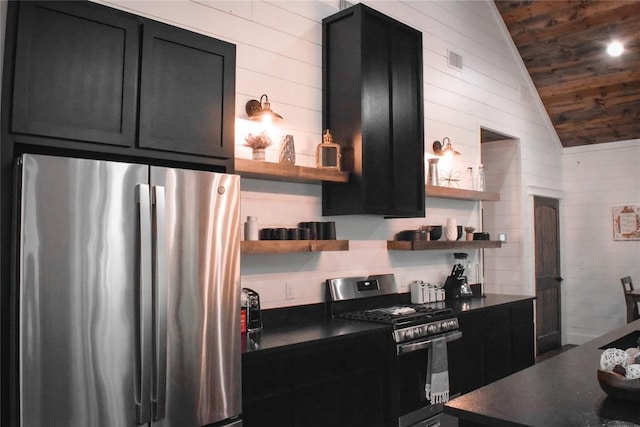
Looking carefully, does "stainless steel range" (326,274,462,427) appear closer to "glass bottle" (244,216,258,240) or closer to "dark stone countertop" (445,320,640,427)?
"glass bottle" (244,216,258,240)

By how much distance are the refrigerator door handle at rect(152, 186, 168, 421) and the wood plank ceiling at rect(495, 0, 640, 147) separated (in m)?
5.36

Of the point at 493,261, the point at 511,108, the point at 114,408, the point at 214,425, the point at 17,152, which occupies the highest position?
the point at 511,108

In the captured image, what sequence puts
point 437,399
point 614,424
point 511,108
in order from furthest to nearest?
point 511,108
point 437,399
point 614,424


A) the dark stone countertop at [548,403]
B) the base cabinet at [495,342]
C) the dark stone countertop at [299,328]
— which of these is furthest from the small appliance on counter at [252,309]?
the base cabinet at [495,342]

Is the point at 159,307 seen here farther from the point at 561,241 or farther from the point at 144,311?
the point at 561,241

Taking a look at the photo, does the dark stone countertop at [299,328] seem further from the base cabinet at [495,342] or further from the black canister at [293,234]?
the black canister at [293,234]

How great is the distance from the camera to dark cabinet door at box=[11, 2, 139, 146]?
75.7 inches

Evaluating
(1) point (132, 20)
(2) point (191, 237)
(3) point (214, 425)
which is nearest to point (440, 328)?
(3) point (214, 425)

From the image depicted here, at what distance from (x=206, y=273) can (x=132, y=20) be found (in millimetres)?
1144

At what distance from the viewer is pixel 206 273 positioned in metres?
2.28

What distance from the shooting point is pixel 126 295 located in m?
2.01

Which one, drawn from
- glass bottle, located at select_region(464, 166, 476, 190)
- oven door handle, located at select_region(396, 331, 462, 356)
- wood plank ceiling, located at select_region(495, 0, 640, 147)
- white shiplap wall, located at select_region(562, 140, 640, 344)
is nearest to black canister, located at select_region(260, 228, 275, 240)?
oven door handle, located at select_region(396, 331, 462, 356)

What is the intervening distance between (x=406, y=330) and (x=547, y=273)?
4.55m

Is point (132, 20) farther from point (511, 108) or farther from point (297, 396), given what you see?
point (511, 108)
